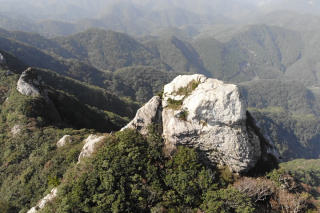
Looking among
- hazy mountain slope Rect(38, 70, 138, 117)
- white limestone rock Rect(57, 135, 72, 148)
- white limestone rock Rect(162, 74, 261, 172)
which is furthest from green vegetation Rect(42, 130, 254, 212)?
hazy mountain slope Rect(38, 70, 138, 117)

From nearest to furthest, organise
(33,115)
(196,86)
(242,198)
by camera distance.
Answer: (242,198) → (196,86) → (33,115)

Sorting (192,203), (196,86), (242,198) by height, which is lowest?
(192,203)

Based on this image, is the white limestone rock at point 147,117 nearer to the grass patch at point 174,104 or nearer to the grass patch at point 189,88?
the grass patch at point 174,104

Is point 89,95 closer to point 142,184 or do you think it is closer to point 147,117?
point 147,117

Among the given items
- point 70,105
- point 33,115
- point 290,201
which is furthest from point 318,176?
point 33,115

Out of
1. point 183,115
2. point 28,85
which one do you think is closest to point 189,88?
point 183,115

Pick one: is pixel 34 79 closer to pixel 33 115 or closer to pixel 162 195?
Result: pixel 33 115

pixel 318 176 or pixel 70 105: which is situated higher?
pixel 70 105
